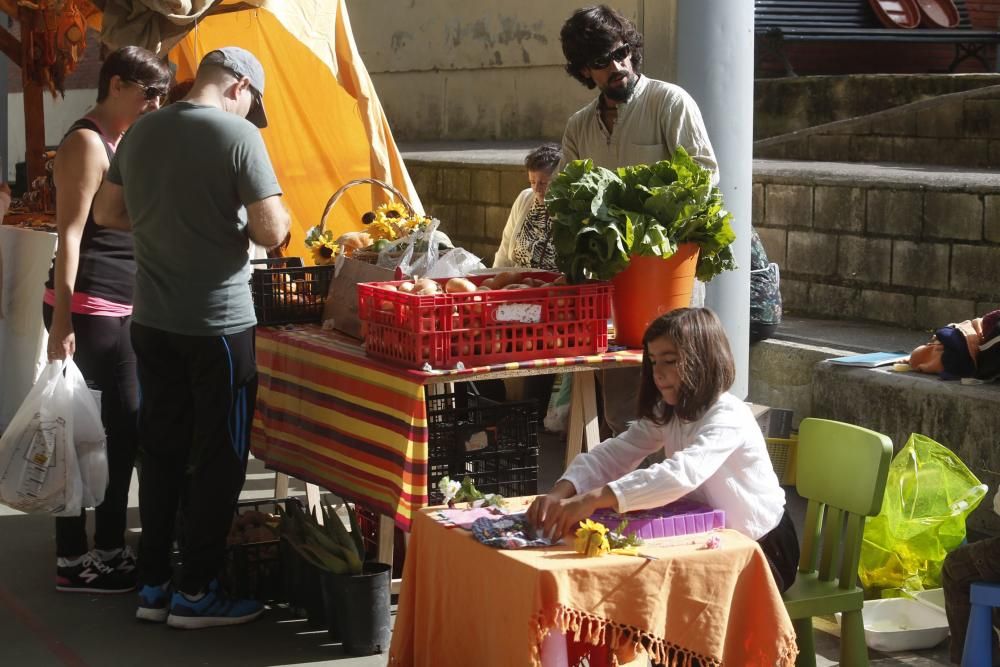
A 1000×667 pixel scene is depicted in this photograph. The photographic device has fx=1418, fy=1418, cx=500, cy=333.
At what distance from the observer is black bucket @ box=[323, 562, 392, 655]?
4.50 meters

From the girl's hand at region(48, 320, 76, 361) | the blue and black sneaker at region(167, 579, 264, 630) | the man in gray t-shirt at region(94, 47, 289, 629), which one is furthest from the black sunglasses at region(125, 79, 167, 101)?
the blue and black sneaker at region(167, 579, 264, 630)

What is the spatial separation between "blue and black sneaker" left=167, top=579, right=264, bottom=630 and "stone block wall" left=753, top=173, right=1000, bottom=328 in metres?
4.11

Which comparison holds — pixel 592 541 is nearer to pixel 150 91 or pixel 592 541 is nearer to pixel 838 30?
pixel 150 91

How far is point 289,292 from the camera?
5297 millimetres

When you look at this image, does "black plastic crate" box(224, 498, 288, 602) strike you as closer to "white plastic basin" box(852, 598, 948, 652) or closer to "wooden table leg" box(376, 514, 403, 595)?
"wooden table leg" box(376, 514, 403, 595)

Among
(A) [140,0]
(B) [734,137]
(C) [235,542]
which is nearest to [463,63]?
(A) [140,0]

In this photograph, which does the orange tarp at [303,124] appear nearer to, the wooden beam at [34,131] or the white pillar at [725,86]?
the wooden beam at [34,131]

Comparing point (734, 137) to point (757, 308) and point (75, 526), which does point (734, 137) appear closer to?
point (757, 308)

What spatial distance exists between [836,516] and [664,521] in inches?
34.0

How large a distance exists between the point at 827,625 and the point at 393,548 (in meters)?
1.50

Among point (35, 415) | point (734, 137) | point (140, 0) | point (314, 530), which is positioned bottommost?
point (314, 530)

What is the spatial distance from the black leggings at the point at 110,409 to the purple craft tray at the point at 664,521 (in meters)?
2.25

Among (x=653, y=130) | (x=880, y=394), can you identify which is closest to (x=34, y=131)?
(x=653, y=130)

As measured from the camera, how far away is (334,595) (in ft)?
15.0
